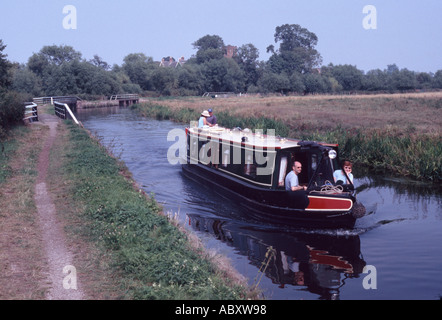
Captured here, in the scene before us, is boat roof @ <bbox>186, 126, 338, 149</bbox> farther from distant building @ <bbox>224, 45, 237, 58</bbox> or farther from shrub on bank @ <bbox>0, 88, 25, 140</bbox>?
distant building @ <bbox>224, 45, 237, 58</bbox>

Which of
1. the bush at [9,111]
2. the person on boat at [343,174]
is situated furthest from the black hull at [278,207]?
the bush at [9,111]

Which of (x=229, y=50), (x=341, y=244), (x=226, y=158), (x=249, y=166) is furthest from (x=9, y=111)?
(x=229, y=50)

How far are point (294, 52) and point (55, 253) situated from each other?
10050 centimetres

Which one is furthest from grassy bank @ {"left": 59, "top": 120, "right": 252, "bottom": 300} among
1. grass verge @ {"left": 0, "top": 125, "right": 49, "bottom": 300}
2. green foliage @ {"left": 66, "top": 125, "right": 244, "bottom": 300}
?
grass verge @ {"left": 0, "top": 125, "right": 49, "bottom": 300}

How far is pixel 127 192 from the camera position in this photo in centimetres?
1170

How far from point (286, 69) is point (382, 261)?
91457 millimetres

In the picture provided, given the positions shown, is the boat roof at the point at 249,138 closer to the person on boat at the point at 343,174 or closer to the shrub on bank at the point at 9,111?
the person on boat at the point at 343,174

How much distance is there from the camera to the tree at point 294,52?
322 ft

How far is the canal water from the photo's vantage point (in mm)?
8117

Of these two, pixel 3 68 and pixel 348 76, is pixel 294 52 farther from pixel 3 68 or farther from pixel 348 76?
pixel 3 68

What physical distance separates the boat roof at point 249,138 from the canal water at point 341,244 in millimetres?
1977

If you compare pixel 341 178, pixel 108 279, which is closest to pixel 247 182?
pixel 341 178

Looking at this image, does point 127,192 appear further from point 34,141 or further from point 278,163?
point 34,141

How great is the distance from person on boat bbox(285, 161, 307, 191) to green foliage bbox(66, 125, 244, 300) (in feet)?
10.9
